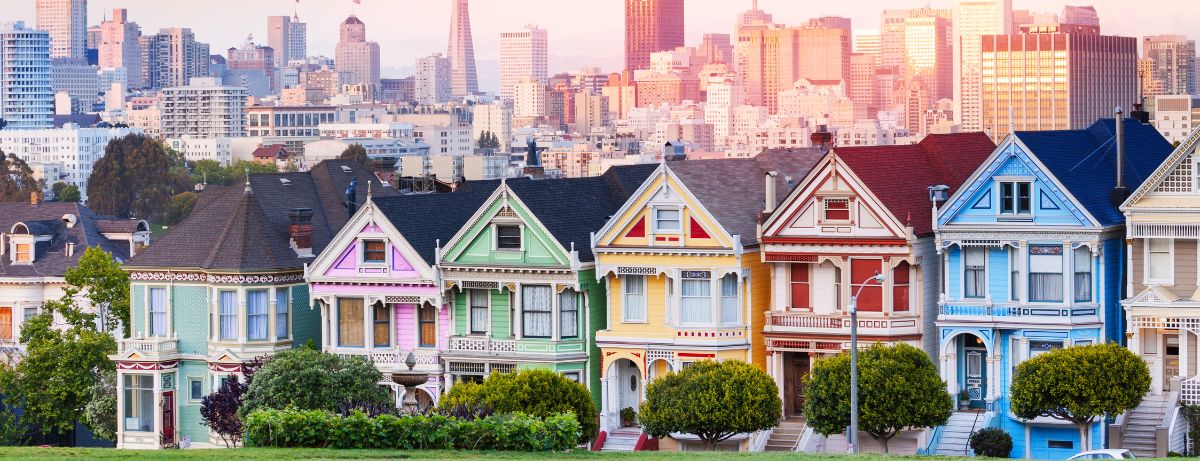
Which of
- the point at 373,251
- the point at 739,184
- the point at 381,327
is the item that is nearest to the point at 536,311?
the point at 381,327

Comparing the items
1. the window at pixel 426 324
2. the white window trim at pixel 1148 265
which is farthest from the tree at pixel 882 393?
the window at pixel 426 324

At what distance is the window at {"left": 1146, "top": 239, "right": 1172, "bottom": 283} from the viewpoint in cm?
4972

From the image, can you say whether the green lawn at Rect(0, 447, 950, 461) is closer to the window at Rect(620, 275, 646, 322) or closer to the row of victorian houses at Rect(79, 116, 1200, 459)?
the row of victorian houses at Rect(79, 116, 1200, 459)

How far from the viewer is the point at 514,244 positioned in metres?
54.8

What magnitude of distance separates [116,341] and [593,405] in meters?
14.9

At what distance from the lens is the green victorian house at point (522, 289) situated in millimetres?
54156

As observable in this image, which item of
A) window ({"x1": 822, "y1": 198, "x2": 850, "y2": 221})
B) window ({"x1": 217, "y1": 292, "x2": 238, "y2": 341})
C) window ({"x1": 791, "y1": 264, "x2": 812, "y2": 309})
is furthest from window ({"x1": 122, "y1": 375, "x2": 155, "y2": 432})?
window ({"x1": 822, "y1": 198, "x2": 850, "y2": 221})

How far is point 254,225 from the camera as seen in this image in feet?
192

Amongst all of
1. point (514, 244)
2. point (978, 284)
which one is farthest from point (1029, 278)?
point (514, 244)

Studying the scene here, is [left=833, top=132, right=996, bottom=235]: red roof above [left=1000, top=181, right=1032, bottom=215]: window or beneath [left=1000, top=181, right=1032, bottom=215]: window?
above

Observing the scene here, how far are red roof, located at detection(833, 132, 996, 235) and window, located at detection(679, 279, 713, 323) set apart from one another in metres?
4.07

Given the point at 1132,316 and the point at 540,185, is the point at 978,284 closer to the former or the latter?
the point at 1132,316

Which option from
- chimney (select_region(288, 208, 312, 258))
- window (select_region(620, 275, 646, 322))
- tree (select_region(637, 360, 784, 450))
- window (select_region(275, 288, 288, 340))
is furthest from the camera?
chimney (select_region(288, 208, 312, 258))

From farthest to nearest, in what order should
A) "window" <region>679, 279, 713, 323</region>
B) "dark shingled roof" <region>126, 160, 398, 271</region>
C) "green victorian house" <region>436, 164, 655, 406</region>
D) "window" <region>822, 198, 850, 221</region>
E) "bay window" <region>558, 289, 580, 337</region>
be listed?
"dark shingled roof" <region>126, 160, 398, 271</region> → "bay window" <region>558, 289, 580, 337</region> → "green victorian house" <region>436, 164, 655, 406</region> → "window" <region>679, 279, 713, 323</region> → "window" <region>822, 198, 850, 221</region>
